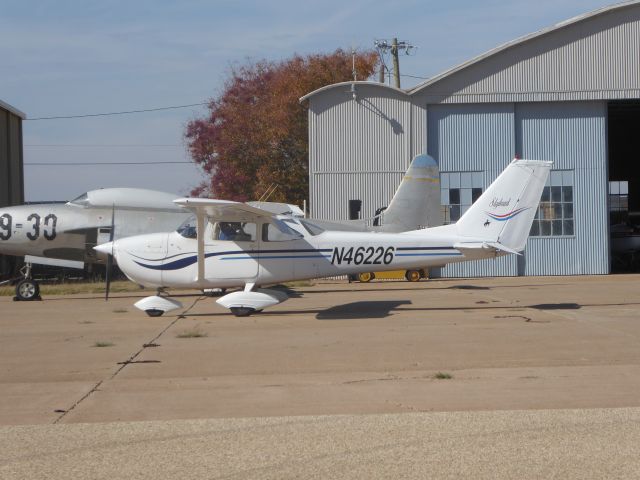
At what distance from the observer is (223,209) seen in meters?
13.8

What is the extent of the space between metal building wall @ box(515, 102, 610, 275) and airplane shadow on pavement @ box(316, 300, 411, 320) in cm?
1261

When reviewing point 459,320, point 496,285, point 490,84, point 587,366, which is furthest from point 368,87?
point 587,366

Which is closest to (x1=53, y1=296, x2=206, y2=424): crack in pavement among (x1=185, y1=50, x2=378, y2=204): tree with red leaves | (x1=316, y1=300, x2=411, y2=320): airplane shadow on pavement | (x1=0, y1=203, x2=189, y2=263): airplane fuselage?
(x1=316, y1=300, x2=411, y2=320): airplane shadow on pavement

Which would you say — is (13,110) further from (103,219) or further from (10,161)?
(103,219)

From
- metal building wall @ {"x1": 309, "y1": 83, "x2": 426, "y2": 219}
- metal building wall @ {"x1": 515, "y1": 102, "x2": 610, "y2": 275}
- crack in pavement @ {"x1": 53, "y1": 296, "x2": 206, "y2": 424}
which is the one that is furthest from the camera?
metal building wall @ {"x1": 309, "y1": 83, "x2": 426, "y2": 219}

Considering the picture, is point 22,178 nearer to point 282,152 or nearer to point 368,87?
point 282,152

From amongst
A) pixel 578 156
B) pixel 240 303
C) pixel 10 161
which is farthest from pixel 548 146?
pixel 10 161

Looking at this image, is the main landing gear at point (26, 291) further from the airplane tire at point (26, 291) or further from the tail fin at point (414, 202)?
the tail fin at point (414, 202)

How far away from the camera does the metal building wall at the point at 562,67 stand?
88.7ft

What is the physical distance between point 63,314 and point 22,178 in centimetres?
2323

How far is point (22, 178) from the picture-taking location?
36.6 m

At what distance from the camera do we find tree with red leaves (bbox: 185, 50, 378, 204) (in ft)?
142

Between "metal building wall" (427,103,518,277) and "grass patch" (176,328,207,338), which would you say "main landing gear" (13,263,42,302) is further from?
"metal building wall" (427,103,518,277)

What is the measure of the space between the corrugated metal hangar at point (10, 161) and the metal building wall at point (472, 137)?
55.3ft
